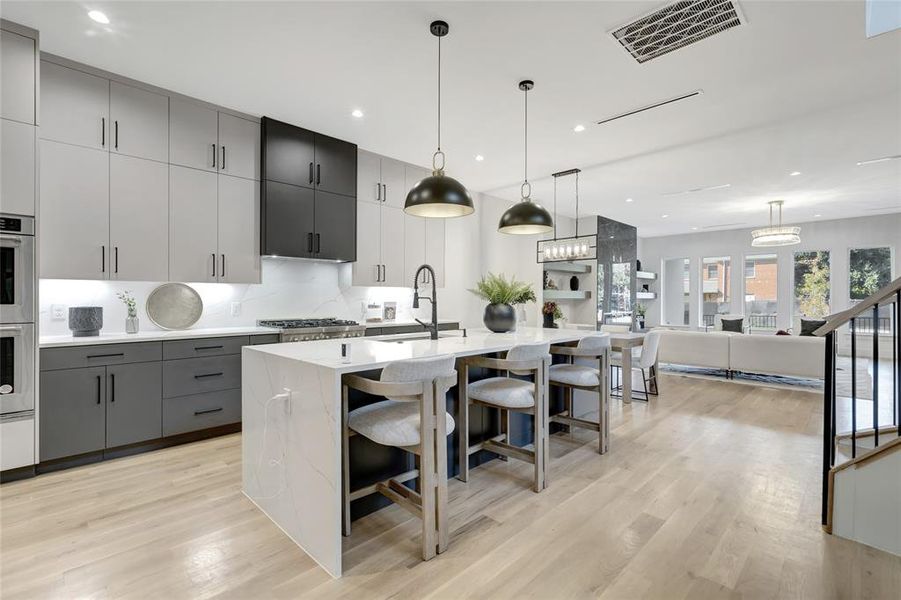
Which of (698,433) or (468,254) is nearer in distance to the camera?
(698,433)

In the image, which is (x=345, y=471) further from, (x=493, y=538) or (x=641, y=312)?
(x=641, y=312)

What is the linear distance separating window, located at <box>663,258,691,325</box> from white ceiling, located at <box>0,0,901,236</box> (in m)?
6.15

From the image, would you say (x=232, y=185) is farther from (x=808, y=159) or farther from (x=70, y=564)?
(x=808, y=159)

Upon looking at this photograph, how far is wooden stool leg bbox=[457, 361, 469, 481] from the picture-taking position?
273 cm

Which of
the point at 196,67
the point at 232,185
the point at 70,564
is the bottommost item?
the point at 70,564

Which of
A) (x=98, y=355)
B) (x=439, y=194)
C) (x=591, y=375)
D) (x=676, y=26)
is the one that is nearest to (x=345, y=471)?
(x=439, y=194)

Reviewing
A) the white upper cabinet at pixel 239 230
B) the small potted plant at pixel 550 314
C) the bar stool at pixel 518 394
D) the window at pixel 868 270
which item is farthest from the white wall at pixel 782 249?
the white upper cabinet at pixel 239 230

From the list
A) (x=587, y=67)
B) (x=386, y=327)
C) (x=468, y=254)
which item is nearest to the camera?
(x=587, y=67)

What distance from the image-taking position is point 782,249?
980cm

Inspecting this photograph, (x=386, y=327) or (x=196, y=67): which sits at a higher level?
(x=196, y=67)

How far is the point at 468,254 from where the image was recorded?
681 cm

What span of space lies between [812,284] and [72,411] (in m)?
12.4

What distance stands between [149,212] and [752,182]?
7181 mm

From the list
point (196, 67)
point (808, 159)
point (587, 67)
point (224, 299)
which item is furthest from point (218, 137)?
point (808, 159)
